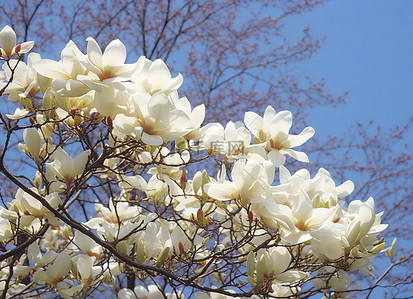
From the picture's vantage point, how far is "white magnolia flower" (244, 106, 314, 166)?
1157 millimetres

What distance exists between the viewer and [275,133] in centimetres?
117

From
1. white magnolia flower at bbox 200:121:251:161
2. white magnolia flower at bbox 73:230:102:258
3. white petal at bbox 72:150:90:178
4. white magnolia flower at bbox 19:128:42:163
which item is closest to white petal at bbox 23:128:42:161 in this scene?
white magnolia flower at bbox 19:128:42:163

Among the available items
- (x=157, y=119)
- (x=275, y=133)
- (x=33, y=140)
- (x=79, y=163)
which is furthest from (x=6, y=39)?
(x=275, y=133)

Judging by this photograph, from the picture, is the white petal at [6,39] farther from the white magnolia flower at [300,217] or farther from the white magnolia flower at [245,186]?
the white magnolia flower at [300,217]

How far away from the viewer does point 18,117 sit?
3.87 ft

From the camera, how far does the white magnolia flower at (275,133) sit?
3.80 ft

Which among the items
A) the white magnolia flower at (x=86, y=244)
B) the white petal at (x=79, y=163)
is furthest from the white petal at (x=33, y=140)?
the white magnolia flower at (x=86, y=244)

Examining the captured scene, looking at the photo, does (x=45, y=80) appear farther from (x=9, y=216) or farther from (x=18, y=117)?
(x=9, y=216)

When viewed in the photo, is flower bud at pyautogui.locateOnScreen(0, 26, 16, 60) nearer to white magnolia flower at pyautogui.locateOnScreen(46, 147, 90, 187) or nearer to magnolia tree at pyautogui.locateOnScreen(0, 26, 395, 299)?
magnolia tree at pyautogui.locateOnScreen(0, 26, 395, 299)

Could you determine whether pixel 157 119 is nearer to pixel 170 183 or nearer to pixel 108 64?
pixel 108 64

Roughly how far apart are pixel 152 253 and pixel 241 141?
0.39 metres

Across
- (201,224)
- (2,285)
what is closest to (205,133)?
(201,224)

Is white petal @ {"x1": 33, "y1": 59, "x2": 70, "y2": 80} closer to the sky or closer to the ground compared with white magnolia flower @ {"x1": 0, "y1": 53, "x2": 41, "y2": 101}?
closer to the ground

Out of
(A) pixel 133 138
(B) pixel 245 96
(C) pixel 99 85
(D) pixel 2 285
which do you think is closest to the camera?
(C) pixel 99 85
